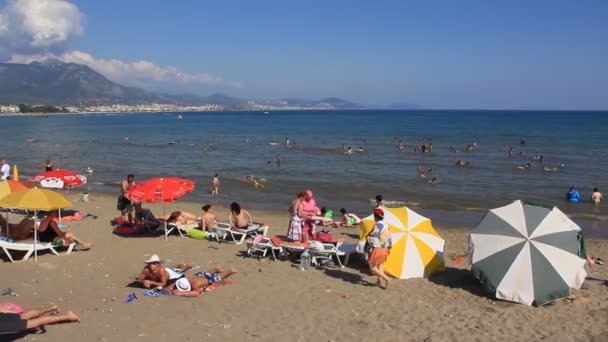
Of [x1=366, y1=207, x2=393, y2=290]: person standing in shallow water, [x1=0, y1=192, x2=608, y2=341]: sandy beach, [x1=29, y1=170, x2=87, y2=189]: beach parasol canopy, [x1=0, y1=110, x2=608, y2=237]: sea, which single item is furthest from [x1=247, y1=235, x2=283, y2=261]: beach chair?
[x1=0, y1=110, x2=608, y2=237]: sea

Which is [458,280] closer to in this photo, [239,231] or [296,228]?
[296,228]

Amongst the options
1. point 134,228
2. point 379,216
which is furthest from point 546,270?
point 134,228

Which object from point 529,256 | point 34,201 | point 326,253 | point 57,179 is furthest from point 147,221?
point 529,256

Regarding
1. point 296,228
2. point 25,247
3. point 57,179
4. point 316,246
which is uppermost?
point 57,179

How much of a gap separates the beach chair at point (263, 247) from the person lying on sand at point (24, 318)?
4.37 meters

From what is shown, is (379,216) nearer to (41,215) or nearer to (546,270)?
(546,270)

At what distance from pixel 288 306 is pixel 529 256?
397cm

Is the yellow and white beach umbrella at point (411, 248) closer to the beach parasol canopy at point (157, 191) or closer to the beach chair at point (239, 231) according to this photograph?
the beach chair at point (239, 231)

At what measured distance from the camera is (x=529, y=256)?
8.34 meters

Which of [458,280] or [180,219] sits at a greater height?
[180,219]

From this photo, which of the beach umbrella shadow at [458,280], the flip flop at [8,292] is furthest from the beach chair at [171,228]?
the beach umbrella shadow at [458,280]

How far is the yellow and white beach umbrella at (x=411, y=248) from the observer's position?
980 centimetres

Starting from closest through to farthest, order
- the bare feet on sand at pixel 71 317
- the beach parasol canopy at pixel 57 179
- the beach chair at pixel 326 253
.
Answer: the bare feet on sand at pixel 71 317
the beach chair at pixel 326 253
the beach parasol canopy at pixel 57 179

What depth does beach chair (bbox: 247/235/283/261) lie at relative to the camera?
1123 cm
